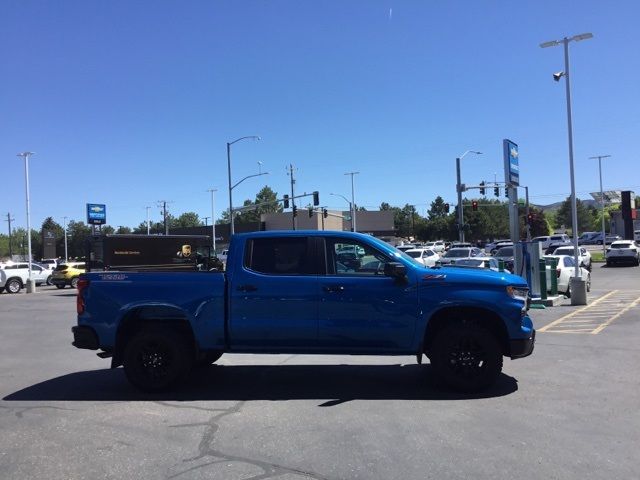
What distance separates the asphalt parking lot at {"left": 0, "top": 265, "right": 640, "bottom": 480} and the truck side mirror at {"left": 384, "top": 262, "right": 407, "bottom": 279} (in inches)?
56.5

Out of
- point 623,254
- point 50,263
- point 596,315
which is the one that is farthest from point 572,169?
point 50,263

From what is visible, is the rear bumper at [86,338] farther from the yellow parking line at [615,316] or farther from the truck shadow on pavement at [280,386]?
the yellow parking line at [615,316]

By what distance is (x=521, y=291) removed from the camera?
6.75m

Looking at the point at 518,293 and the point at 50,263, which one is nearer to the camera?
the point at 518,293

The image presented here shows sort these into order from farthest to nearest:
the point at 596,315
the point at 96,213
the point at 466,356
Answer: the point at 96,213
the point at 596,315
the point at 466,356

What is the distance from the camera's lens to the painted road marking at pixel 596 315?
11707 mm

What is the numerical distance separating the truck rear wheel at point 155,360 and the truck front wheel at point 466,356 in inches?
122

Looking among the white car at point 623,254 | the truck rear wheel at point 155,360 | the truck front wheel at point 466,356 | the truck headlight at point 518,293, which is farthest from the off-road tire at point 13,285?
the white car at point 623,254

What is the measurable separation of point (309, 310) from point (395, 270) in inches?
44.4

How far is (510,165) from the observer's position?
18047 millimetres

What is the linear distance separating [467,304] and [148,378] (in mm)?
3980

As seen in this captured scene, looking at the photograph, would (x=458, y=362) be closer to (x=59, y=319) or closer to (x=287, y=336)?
(x=287, y=336)

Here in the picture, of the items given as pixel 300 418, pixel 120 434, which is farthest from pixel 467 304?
pixel 120 434

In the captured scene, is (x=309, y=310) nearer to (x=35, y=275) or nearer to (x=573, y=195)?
(x=573, y=195)
